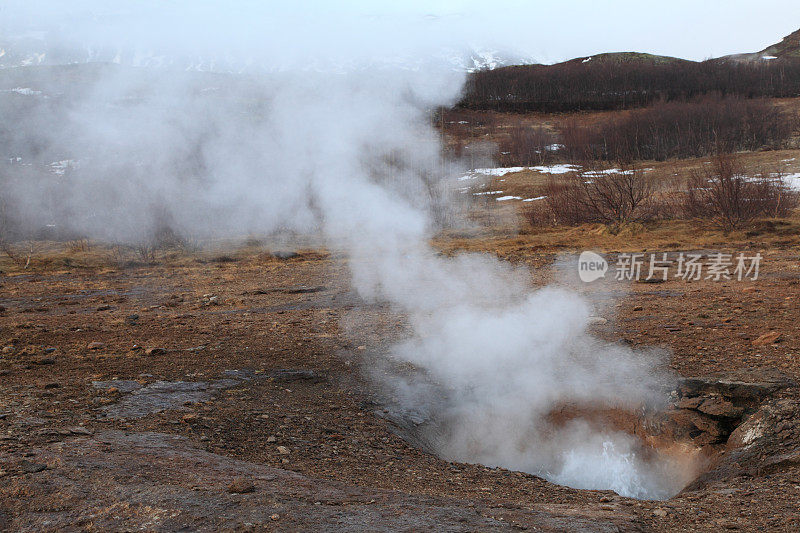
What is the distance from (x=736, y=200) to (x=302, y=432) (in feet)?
69.7

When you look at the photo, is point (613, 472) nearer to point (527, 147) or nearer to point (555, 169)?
point (555, 169)

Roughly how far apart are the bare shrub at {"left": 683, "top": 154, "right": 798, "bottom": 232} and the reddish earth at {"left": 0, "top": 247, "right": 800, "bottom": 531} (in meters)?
11.8

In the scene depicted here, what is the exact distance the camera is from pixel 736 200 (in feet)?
67.5

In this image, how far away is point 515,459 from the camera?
5793 millimetres

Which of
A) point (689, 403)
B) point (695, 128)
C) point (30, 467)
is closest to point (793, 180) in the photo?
point (689, 403)

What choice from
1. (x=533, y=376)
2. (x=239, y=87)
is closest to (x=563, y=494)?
(x=533, y=376)

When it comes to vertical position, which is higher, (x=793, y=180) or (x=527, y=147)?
(x=527, y=147)

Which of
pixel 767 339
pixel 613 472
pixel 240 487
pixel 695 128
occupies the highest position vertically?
pixel 695 128

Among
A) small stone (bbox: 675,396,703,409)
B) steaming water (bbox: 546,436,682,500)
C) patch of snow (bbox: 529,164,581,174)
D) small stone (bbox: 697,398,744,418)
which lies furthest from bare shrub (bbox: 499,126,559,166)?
steaming water (bbox: 546,436,682,500)

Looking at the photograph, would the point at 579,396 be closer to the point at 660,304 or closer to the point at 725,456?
the point at 725,456

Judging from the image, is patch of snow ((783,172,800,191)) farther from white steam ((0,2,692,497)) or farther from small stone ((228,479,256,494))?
small stone ((228,479,256,494))

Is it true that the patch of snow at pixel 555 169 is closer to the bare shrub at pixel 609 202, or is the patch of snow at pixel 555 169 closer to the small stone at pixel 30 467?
the bare shrub at pixel 609 202

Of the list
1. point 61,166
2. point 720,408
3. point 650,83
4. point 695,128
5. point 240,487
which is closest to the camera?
point 240,487

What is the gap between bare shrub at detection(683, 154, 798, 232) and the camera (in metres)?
20.7
